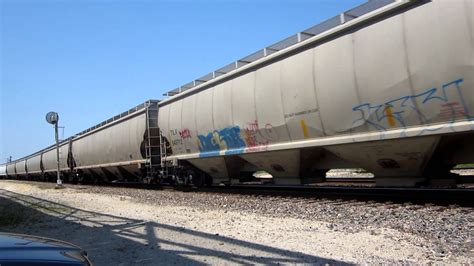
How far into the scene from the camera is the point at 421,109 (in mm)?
7824

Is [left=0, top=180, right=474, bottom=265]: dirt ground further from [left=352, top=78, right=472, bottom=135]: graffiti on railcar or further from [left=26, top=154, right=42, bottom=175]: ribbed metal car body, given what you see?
[left=26, top=154, right=42, bottom=175]: ribbed metal car body

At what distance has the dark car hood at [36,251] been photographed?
2.66m

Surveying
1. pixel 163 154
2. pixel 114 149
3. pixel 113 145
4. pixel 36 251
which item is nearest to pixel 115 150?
pixel 114 149

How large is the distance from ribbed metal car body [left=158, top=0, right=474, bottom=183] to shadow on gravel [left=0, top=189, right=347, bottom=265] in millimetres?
4015

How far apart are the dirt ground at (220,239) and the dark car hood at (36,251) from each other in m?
2.43

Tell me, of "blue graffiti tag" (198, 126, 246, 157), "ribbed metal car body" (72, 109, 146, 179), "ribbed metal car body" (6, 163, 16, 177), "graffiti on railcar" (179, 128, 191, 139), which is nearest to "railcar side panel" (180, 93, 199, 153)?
"graffiti on railcar" (179, 128, 191, 139)

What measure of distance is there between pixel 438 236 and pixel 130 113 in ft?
58.3

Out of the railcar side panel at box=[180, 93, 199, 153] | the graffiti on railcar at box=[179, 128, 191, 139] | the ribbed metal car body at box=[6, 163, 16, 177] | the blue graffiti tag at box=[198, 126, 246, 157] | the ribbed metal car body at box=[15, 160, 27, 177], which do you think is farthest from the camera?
the ribbed metal car body at box=[6, 163, 16, 177]

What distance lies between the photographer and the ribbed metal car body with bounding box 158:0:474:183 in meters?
7.34

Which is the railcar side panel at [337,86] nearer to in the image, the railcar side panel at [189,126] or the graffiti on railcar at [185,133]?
the railcar side panel at [189,126]

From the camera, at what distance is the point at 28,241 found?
323 cm

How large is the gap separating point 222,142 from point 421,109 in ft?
23.0

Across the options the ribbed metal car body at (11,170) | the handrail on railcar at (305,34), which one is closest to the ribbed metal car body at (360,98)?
the handrail on railcar at (305,34)

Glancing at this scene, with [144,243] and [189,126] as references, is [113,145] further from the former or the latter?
[144,243]
